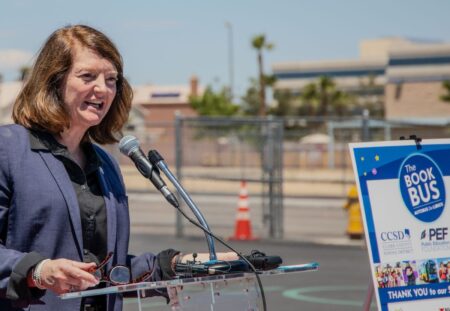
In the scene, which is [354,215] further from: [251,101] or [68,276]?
[251,101]

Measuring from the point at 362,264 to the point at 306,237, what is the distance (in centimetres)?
385

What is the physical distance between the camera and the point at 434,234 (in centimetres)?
515

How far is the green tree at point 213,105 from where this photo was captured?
105 metres

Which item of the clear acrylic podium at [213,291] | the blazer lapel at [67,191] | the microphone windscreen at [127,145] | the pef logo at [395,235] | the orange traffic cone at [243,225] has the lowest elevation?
the clear acrylic podium at [213,291]

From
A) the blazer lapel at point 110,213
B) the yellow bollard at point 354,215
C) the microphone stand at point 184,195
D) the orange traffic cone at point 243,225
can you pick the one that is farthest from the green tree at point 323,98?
the microphone stand at point 184,195

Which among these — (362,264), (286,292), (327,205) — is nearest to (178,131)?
(362,264)

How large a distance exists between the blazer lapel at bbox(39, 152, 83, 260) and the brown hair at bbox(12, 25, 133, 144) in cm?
14

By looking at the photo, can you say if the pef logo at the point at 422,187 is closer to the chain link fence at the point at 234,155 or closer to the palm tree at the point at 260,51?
the chain link fence at the point at 234,155

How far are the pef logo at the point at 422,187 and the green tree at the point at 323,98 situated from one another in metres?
89.0

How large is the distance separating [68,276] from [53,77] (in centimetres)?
91

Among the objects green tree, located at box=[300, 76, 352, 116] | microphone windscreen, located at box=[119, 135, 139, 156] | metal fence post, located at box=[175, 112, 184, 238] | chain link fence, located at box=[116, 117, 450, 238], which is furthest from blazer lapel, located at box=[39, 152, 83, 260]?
green tree, located at box=[300, 76, 352, 116]

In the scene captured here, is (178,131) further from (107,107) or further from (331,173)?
→ (107,107)

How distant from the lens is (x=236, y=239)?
16312mm

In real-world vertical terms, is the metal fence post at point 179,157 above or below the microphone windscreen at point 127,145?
above
